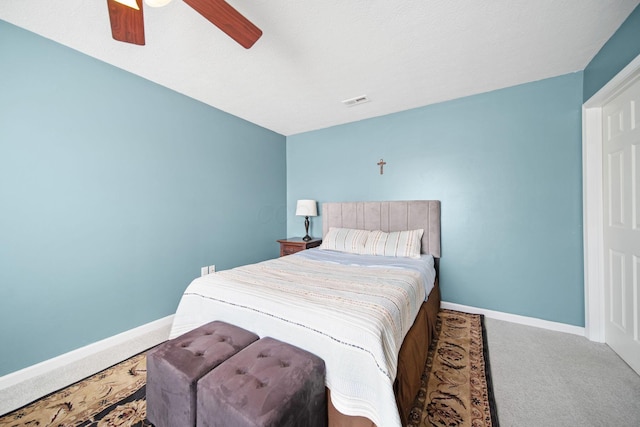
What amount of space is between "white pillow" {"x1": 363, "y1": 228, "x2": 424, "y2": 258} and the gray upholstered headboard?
0.15m

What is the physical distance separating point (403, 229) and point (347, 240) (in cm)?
74

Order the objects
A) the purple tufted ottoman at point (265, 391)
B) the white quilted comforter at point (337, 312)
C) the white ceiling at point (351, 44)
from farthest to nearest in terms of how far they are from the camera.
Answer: the white ceiling at point (351, 44) < the white quilted comforter at point (337, 312) < the purple tufted ottoman at point (265, 391)

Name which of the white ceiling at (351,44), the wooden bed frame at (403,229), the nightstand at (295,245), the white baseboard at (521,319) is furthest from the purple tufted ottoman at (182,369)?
the white baseboard at (521,319)

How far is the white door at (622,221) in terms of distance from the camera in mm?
1675

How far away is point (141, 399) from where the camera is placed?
1.48 meters

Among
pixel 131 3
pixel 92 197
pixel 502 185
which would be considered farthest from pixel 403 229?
pixel 92 197

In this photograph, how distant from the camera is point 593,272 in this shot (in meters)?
2.09

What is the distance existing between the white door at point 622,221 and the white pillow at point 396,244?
1491mm

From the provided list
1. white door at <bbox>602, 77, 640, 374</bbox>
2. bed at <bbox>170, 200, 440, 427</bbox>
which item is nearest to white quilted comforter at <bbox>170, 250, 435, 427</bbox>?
bed at <bbox>170, 200, 440, 427</bbox>

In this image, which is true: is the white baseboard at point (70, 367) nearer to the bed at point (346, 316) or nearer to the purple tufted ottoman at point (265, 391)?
the bed at point (346, 316)

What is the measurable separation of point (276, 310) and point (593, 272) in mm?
2815

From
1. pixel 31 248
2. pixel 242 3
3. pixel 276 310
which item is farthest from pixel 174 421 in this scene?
pixel 242 3

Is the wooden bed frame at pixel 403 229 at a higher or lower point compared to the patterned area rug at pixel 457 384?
higher

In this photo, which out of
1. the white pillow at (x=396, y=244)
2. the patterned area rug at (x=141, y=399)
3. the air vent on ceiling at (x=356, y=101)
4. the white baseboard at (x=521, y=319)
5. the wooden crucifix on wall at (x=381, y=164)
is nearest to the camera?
the patterned area rug at (x=141, y=399)
